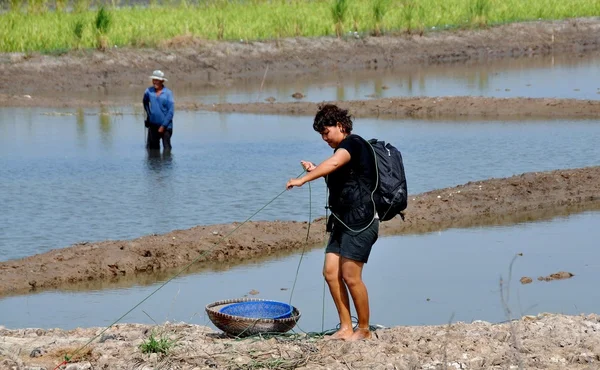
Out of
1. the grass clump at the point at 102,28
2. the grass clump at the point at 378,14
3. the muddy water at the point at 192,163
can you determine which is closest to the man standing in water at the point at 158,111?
the muddy water at the point at 192,163

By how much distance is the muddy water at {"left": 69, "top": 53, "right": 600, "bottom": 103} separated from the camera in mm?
25516

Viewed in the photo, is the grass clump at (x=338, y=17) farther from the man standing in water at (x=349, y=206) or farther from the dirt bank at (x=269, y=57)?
the man standing in water at (x=349, y=206)

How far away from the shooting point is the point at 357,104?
2334cm

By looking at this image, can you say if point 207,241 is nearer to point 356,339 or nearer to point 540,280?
point 540,280

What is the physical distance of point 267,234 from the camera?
12.3m

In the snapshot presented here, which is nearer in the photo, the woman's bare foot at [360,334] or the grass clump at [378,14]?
the woman's bare foot at [360,334]

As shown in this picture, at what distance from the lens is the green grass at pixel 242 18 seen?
28938 mm

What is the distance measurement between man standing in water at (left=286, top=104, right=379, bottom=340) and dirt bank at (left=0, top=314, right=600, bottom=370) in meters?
0.35

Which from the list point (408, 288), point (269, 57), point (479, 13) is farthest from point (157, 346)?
point (479, 13)

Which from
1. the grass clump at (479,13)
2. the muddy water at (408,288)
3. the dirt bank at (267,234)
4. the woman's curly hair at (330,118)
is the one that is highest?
the grass clump at (479,13)

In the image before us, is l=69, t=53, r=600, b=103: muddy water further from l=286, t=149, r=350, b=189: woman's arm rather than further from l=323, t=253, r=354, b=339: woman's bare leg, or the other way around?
l=286, t=149, r=350, b=189: woman's arm

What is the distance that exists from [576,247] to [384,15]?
23063 millimetres

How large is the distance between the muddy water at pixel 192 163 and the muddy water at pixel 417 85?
3191 millimetres

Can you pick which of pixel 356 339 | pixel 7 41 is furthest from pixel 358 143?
pixel 7 41
